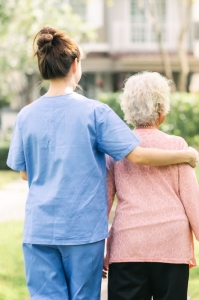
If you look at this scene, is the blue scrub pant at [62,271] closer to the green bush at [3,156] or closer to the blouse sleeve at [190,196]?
the blouse sleeve at [190,196]

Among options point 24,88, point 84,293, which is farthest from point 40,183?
point 24,88

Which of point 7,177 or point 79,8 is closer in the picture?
point 7,177

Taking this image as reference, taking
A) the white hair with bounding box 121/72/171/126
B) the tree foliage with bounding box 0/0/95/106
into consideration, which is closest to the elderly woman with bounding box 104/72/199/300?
the white hair with bounding box 121/72/171/126

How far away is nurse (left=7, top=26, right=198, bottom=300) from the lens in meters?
3.11

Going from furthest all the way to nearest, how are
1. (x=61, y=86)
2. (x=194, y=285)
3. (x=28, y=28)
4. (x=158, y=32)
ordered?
(x=158, y=32), (x=28, y=28), (x=194, y=285), (x=61, y=86)

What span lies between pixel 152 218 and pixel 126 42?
2240 cm

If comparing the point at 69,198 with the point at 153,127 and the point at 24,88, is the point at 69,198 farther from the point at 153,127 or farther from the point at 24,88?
the point at 24,88

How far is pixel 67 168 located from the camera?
10.2 ft

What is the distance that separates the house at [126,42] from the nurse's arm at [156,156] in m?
20.3

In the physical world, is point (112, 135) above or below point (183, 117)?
above

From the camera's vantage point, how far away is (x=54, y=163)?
3.13 metres

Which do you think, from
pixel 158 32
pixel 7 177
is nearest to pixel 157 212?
pixel 7 177

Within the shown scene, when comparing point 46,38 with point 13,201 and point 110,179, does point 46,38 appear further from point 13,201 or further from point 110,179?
point 13,201

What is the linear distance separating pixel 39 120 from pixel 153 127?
2.03ft
